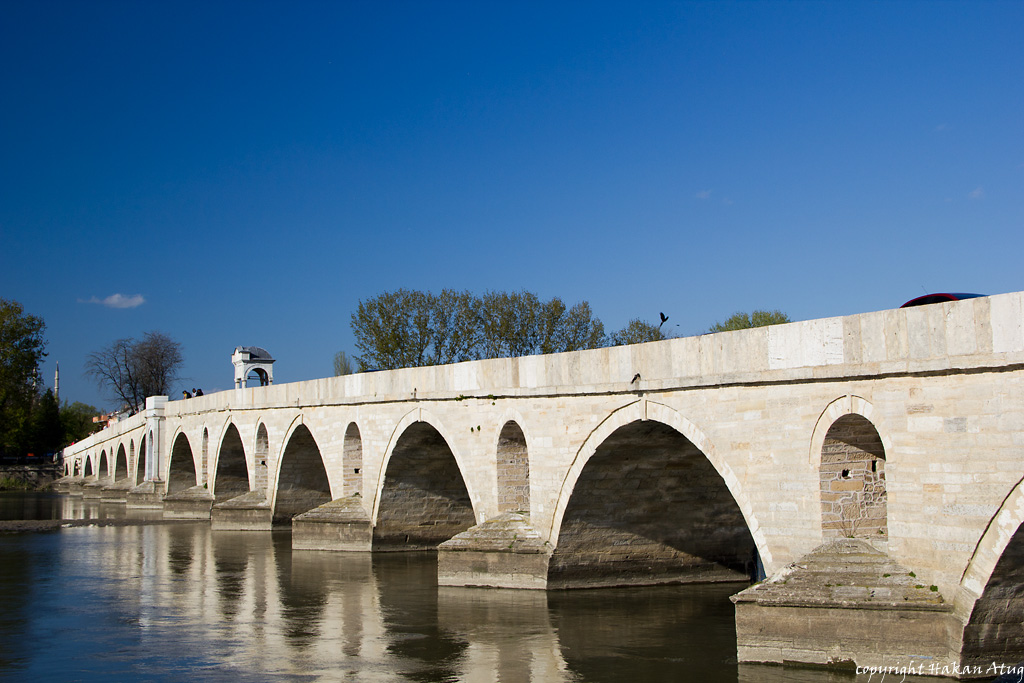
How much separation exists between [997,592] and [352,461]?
13086 millimetres

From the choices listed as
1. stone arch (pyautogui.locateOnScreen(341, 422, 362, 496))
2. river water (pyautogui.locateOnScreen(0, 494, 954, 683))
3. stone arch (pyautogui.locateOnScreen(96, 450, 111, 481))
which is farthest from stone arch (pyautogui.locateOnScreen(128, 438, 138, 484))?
stone arch (pyautogui.locateOnScreen(341, 422, 362, 496))

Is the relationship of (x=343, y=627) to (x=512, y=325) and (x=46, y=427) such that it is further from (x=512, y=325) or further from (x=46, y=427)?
(x=46, y=427)

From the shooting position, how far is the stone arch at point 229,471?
2636 centimetres

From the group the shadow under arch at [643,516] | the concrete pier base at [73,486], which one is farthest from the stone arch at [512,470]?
the concrete pier base at [73,486]

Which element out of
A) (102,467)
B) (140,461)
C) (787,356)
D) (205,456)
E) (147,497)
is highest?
(787,356)

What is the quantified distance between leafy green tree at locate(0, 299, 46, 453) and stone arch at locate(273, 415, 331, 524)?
95.9 feet

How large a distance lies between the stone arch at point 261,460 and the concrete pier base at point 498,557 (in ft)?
35.1

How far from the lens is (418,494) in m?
17.5

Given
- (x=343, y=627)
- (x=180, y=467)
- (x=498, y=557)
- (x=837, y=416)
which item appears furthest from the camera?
(x=180, y=467)

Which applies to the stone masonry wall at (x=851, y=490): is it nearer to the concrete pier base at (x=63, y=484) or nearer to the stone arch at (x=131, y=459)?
the stone arch at (x=131, y=459)

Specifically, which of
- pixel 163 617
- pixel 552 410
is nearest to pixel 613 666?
pixel 552 410

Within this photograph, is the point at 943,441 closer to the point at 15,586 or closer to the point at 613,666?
the point at 613,666

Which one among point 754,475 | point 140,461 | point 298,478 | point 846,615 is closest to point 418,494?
point 298,478

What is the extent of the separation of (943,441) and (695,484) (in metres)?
5.39
